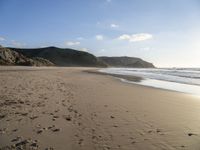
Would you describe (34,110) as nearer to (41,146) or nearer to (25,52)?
(41,146)

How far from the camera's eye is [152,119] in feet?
21.4

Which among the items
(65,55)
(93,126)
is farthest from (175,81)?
(65,55)

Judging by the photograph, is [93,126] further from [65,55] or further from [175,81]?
[65,55]

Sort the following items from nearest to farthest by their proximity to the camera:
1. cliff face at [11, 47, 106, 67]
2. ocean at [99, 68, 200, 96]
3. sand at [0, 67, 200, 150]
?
sand at [0, 67, 200, 150], ocean at [99, 68, 200, 96], cliff face at [11, 47, 106, 67]

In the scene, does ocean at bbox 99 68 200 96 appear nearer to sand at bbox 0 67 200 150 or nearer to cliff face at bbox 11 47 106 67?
sand at bbox 0 67 200 150

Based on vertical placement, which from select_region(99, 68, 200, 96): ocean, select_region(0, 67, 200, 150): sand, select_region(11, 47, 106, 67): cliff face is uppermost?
select_region(11, 47, 106, 67): cliff face

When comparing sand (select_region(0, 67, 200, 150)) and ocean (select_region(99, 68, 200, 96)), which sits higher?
ocean (select_region(99, 68, 200, 96))

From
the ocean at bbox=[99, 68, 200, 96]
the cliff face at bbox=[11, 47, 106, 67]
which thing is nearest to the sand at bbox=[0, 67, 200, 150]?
the ocean at bbox=[99, 68, 200, 96]

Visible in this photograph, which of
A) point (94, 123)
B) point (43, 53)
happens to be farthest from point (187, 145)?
point (43, 53)

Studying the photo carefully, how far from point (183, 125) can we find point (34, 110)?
456 cm

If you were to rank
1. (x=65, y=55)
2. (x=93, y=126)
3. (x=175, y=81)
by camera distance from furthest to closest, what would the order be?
1. (x=65, y=55)
2. (x=175, y=81)
3. (x=93, y=126)

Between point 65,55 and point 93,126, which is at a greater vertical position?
point 65,55

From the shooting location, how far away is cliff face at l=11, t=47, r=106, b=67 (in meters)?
146

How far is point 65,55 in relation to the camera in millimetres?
152500
